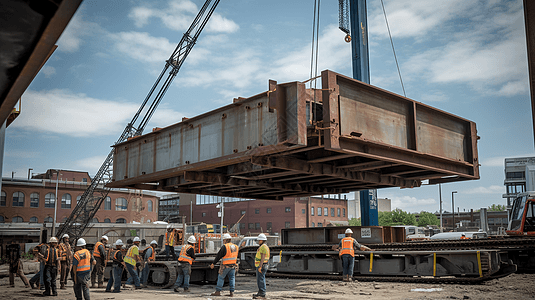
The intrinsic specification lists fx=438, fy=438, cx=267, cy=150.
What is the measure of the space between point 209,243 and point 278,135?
80.4 ft

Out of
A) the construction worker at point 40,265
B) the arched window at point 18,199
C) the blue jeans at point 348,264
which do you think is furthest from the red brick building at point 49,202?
the blue jeans at point 348,264

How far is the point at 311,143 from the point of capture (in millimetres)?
11008

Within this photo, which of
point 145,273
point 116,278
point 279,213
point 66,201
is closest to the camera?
point 116,278

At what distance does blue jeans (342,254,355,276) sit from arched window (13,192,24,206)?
61946mm

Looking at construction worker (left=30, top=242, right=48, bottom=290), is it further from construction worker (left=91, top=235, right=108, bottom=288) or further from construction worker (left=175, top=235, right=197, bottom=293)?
construction worker (left=175, top=235, right=197, bottom=293)

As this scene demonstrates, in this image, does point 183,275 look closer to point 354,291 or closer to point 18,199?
point 354,291

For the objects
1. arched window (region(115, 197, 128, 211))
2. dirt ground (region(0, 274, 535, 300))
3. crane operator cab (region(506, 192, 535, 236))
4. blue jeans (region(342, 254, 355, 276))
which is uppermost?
arched window (region(115, 197, 128, 211))

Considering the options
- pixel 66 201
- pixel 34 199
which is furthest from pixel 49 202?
pixel 66 201

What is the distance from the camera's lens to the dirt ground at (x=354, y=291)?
10938 mm

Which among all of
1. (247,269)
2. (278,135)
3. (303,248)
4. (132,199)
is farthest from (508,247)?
(132,199)

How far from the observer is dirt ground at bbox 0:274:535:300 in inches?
431

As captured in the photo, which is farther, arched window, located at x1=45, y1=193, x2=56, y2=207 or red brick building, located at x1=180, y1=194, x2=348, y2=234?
red brick building, located at x1=180, y1=194, x2=348, y2=234

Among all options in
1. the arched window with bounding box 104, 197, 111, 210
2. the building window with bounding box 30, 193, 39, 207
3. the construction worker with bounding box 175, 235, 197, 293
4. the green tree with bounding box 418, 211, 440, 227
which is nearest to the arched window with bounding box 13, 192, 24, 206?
the building window with bounding box 30, 193, 39, 207

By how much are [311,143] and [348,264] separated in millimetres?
5624
